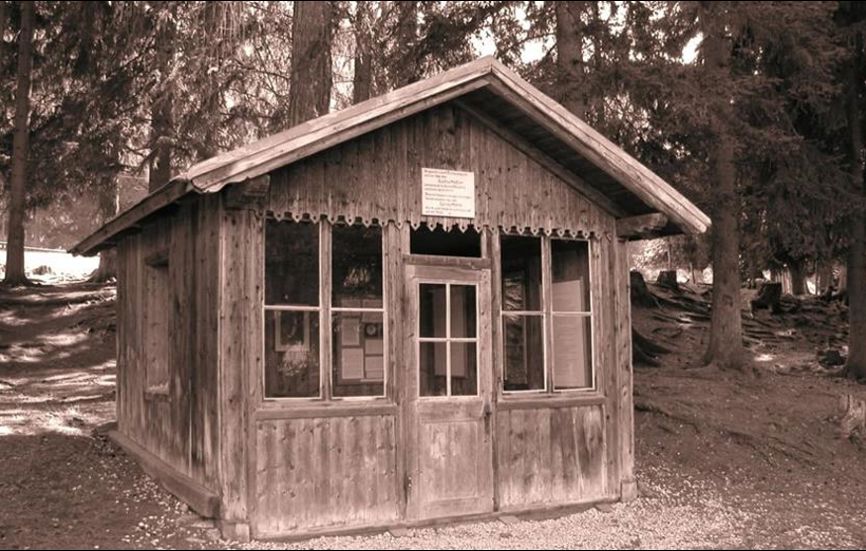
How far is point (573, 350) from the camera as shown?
29.8ft

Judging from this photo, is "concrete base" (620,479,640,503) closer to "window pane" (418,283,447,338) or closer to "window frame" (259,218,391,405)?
"window pane" (418,283,447,338)

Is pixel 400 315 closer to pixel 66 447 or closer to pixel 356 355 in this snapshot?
pixel 356 355

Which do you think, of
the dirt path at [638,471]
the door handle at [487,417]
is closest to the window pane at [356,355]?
the door handle at [487,417]

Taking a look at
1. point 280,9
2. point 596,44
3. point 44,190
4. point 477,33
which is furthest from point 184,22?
point 44,190

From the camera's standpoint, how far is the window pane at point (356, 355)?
8.51 meters

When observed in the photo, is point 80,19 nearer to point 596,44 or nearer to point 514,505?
point 596,44

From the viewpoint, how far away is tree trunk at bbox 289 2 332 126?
11438 millimetres

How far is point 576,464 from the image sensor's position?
8.78 metres

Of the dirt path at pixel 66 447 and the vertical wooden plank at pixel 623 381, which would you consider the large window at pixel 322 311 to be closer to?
the dirt path at pixel 66 447

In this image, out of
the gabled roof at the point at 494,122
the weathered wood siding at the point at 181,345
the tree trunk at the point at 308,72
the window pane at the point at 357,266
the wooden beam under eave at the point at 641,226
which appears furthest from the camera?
the tree trunk at the point at 308,72

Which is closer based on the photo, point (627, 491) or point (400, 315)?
point (400, 315)

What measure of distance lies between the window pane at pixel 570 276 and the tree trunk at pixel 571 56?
381 centimetres

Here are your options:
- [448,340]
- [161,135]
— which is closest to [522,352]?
[448,340]

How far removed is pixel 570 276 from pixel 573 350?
30.4 inches
